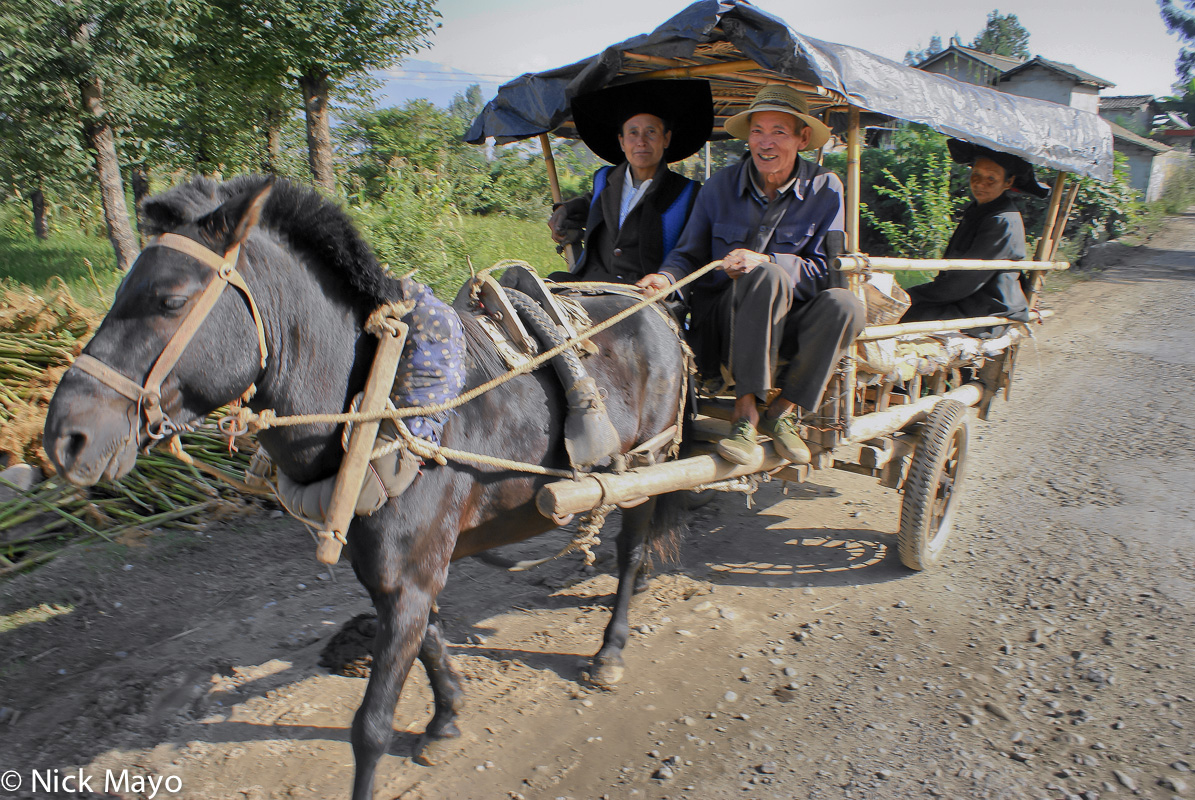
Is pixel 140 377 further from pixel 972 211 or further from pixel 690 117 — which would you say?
pixel 972 211

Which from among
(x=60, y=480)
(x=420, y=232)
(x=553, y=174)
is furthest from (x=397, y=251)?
(x=60, y=480)

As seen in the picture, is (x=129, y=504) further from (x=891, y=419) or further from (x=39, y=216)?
(x=39, y=216)

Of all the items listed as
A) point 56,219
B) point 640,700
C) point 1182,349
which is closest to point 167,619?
point 640,700

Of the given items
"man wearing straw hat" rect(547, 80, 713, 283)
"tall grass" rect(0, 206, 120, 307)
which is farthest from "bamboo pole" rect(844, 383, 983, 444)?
"tall grass" rect(0, 206, 120, 307)

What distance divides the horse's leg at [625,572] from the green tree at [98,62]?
1073 centimetres

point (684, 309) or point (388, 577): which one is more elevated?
point (684, 309)

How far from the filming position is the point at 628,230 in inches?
154

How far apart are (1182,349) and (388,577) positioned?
10.2 metres

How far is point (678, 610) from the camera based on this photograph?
386 cm

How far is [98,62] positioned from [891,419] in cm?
1206

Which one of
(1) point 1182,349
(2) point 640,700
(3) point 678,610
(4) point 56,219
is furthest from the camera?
(4) point 56,219

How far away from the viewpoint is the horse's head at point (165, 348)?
1693 mm

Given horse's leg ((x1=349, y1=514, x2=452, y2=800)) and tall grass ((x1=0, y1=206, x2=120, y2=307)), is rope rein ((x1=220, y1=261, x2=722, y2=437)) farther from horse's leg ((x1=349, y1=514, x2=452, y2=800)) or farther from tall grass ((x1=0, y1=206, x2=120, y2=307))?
tall grass ((x1=0, y1=206, x2=120, y2=307))

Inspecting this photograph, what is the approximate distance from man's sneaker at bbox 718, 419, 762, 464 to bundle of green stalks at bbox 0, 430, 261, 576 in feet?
9.45
